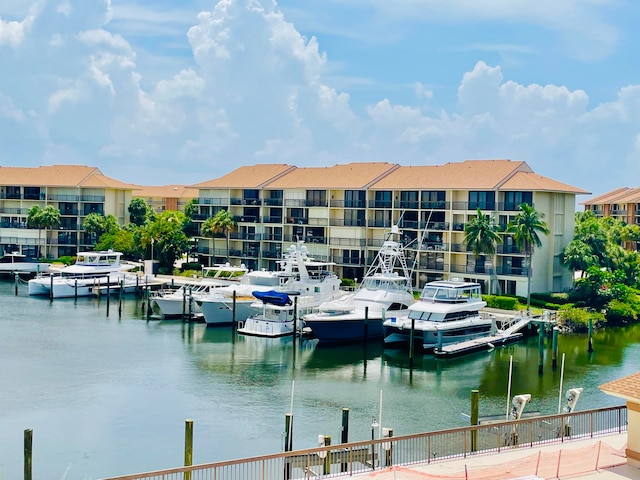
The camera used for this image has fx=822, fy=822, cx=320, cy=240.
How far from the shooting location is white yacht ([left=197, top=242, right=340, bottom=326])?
63.5 meters

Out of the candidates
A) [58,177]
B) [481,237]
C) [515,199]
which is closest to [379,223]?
[515,199]

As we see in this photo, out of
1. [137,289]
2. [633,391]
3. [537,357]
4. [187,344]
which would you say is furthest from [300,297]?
[633,391]

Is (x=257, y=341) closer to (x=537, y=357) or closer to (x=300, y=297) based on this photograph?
(x=300, y=297)

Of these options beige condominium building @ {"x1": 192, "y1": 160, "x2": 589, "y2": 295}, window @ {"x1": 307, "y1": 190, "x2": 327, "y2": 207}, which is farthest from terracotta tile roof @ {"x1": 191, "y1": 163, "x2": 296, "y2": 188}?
window @ {"x1": 307, "y1": 190, "x2": 327, "y2": 207}

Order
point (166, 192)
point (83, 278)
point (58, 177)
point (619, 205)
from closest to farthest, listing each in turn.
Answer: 1. point (83, 278)
2. point (58, 177)
3. point (619, 205)
4. point (166, 192)

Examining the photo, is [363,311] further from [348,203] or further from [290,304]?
[348,203]

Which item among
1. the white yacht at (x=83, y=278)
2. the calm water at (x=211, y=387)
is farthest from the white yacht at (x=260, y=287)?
the white yacht at (x=83, y=278)

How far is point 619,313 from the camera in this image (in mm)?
67188

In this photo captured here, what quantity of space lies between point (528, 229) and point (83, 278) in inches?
1693

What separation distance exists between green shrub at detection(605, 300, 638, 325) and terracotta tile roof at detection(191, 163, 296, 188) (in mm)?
38839

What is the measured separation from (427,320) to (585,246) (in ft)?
81.2

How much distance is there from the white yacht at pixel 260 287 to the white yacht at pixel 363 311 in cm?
328

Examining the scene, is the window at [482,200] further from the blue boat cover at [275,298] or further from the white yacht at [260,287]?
the blue boat cover at [275,298]

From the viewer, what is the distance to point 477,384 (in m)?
44.9
